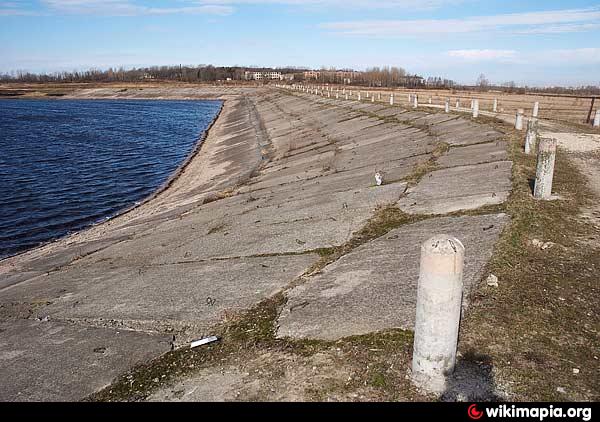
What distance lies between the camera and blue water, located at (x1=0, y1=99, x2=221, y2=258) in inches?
705

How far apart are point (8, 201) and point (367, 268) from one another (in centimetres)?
1979

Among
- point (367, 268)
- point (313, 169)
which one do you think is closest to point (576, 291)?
point (367, 268)

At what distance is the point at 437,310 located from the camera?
147 inches

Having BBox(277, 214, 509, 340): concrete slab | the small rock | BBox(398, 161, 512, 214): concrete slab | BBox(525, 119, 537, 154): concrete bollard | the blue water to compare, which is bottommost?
the blue water

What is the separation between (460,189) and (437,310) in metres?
7.21

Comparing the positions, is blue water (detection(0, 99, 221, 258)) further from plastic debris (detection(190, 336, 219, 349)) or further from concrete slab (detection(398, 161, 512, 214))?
concrete slab (detection(398, 161, 512, 214))

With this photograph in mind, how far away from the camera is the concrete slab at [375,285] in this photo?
16.9 feet

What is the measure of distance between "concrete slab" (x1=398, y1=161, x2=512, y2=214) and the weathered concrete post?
2.00 feet

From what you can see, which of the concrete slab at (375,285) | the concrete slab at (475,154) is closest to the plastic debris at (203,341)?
the concrete slab at (375,285)

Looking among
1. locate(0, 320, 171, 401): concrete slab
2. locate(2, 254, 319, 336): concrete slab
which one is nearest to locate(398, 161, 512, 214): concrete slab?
locate(2, 254, 319, 336): concrete slab

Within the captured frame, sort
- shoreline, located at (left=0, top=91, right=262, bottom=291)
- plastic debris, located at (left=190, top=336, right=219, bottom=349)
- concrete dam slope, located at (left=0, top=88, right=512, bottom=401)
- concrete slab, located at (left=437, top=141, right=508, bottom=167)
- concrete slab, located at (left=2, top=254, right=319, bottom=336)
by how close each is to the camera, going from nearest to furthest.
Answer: plastic debris, located at (left=190, top=336, right=219, bottom=349)
concrete dam slope, located at (left=0, top=88, right=512, bottom=401)
concrete slab, located at (left=2, top=254, right=319, bottom=336)
shoreline, located at (left=0, top=91, right=262, bottom=291)
concrete slab, located at (left=437, top=141, right=508, bottom=167)
